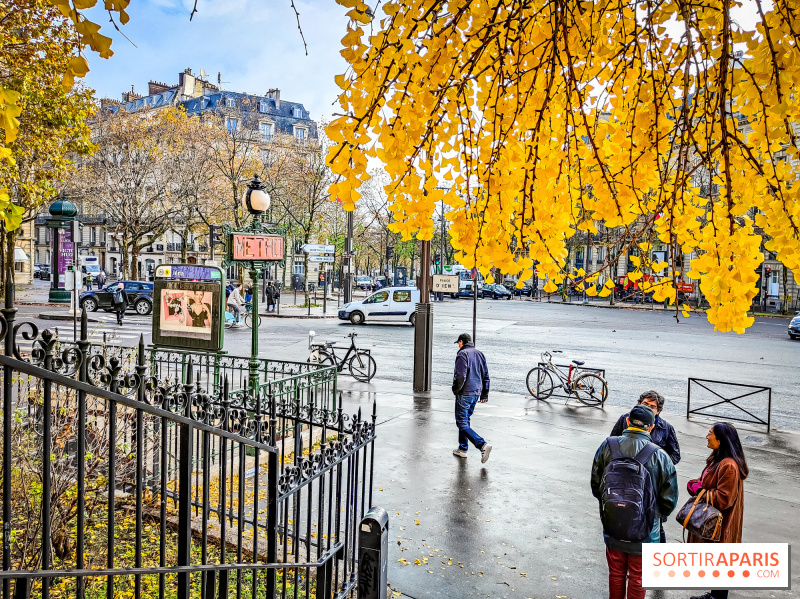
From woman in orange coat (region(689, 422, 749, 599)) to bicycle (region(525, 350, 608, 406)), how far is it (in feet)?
22.2

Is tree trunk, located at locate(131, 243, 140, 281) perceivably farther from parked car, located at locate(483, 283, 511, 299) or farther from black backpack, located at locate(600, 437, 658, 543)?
black backpack, located at locate(600, 437, 658, 543)

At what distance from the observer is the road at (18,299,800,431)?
13.9 metres

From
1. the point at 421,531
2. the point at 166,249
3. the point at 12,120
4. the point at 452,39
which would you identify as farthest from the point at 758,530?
the point at 166,249

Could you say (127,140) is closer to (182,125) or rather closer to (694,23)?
(182,125)

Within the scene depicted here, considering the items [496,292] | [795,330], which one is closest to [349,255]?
[795,330]

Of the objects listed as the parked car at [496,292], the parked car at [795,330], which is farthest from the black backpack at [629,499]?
the parked car at [496,292]

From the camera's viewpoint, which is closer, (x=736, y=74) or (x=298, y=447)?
(x=736, y=74)

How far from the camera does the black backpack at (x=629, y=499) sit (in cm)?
421

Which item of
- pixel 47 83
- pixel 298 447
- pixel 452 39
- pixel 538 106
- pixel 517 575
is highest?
pixel 47 83

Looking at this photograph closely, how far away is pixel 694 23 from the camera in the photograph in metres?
3.04

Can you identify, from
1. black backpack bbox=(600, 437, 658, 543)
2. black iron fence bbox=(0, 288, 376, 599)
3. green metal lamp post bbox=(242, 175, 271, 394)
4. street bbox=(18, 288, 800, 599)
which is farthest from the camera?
green metal lamp post bbox=(242, 175, 271, 394)

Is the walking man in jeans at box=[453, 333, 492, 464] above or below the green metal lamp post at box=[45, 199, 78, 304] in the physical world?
below

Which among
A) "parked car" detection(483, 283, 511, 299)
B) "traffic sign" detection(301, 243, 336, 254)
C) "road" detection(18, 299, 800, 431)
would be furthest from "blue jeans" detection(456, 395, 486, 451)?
"parked car" detection(483, 283, 511, 299)

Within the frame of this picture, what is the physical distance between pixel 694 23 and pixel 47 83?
12.5m
